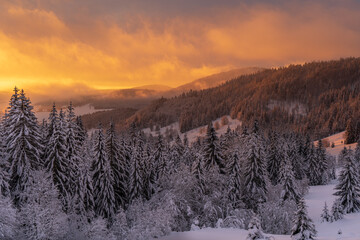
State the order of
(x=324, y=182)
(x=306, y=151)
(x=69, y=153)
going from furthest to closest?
(x=306, y=151) < (x=324, y=182) < (x=69, y=153)

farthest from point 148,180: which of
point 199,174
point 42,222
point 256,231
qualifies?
point 256,231

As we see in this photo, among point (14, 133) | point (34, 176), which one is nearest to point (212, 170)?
point (34, 176)

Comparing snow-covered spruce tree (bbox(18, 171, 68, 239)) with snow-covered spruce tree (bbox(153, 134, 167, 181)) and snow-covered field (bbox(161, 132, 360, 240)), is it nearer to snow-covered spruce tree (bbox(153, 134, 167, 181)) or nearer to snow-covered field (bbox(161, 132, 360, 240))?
snow-covered field (bbox(161, 132, 360, 240))

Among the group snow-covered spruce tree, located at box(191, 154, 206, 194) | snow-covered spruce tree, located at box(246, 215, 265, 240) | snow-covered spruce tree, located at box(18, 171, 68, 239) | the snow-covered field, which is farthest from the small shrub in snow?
snow-covered spruce tree, located at box(191, 154, 206, 194)

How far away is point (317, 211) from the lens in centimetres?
4247

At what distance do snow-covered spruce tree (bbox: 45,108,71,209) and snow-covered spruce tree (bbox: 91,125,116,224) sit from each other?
4.67m

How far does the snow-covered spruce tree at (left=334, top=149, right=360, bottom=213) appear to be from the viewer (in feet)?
116

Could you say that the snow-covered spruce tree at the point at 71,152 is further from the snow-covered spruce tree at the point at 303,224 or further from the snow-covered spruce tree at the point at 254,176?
the snow-covered spruce tree at the point at 303,224

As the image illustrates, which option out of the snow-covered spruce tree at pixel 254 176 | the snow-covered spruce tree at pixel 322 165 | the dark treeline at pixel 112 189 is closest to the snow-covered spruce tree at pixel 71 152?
the dark treeline at pixel 112 189

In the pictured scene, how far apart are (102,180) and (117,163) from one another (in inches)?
173

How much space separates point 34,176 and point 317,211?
41.9 m

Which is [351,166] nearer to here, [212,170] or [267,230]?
[267,230]

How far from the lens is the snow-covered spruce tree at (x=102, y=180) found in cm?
3709

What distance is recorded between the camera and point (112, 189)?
3834 cm
